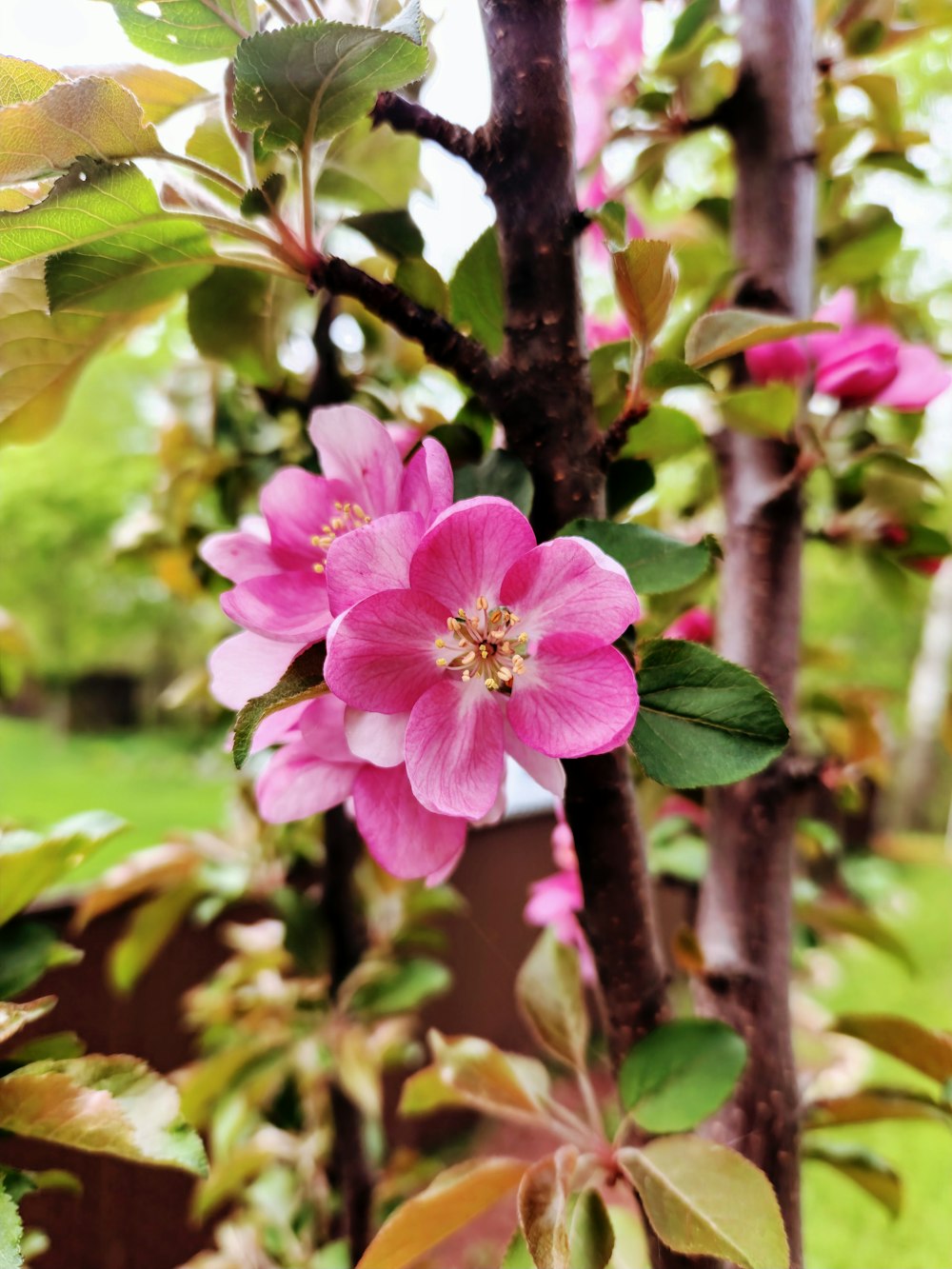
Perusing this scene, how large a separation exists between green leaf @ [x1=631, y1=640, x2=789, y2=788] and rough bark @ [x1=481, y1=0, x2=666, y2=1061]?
40 mm

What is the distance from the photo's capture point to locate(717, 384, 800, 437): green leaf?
1.56 feet

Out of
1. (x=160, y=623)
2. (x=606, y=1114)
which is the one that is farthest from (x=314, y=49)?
(x=160, y=623)

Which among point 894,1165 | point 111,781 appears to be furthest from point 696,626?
point 111,781

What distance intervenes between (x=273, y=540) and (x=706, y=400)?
429 mm

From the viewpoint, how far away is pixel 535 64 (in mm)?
335

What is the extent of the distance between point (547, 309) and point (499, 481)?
0.25 feet

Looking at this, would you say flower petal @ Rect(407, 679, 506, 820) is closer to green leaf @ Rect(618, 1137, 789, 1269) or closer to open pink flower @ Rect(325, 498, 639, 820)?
open pink flower @ Rect(325, 498, 639, 820)

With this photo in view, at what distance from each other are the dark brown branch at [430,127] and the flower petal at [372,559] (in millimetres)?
170

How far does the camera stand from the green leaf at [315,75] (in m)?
0.29

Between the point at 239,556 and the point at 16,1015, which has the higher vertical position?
the point at 239,556

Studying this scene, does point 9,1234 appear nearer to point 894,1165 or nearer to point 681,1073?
point 681,1073

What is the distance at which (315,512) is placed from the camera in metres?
0.36

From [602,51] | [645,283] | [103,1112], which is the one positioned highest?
[602,51]

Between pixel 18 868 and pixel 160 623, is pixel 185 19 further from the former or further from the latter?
pixel 160 623
